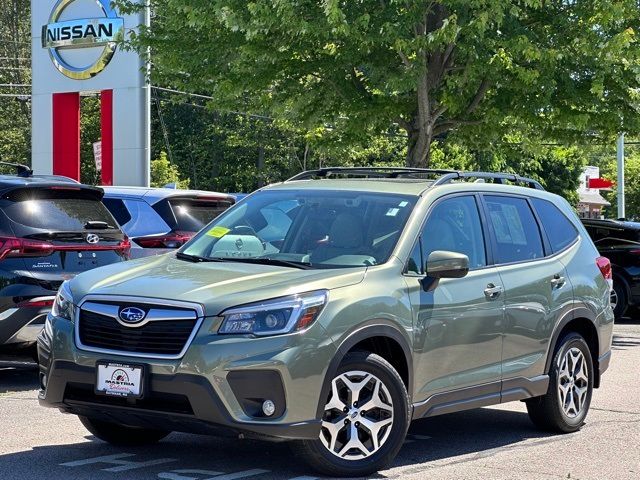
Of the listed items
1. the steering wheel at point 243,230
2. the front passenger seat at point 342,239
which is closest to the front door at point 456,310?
the front passenger seat at point 342,239

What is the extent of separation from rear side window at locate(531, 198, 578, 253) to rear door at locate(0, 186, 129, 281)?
392 cm

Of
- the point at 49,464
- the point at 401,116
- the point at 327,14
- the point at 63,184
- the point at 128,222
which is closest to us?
the point at 49,464

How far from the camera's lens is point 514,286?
7.46 m

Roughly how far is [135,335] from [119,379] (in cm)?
24

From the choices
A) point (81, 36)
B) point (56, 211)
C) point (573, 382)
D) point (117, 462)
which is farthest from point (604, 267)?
point (81, 36)

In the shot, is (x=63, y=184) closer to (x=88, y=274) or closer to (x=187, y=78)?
(x=88, y=274)

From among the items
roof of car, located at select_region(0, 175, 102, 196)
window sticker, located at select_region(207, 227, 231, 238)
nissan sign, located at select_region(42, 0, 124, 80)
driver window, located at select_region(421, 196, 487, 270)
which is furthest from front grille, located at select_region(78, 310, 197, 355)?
nissan sign, located at select_region(42, 0, 124, 80)

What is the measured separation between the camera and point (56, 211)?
32.7ft

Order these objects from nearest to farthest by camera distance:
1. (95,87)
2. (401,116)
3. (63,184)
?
(63,184)
(401,116)
(95,87)

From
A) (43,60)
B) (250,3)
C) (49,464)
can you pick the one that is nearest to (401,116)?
(250,3)

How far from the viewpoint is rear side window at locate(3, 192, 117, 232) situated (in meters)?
9.66

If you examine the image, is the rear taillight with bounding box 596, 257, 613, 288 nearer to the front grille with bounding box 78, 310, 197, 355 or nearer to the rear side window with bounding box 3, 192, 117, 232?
the front grille with bounding box 78, 310, 197, 355

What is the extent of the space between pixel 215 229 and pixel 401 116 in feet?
39.3

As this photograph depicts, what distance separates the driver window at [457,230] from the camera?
→ 23.3ft
